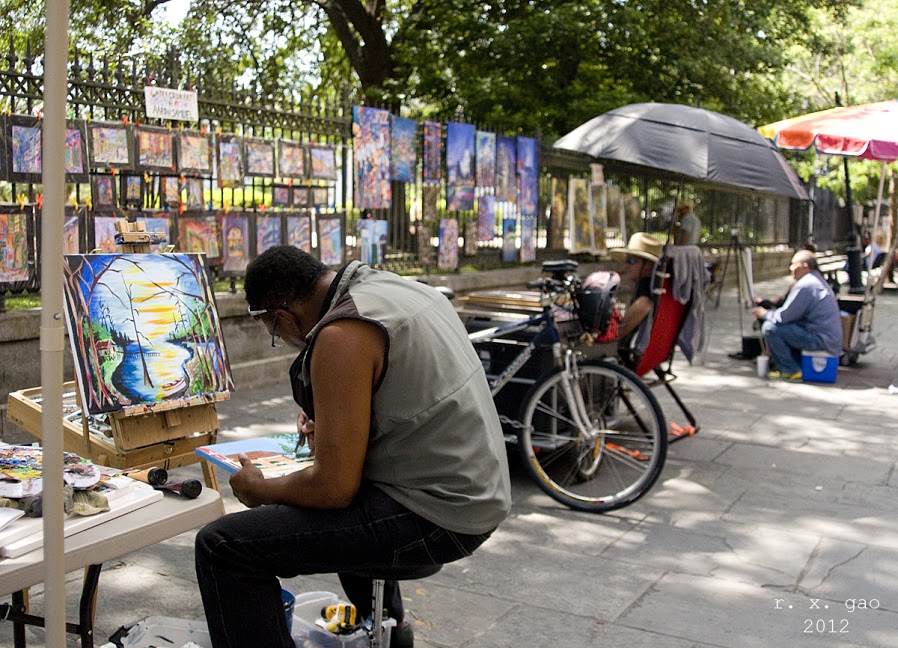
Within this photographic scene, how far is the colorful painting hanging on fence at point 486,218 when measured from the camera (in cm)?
1087

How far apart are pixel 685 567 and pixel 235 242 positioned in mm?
4876

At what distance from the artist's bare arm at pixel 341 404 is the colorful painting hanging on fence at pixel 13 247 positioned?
14.6 ft

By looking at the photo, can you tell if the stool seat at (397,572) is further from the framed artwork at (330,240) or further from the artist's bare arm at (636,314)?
the framed artwork at (330,240)

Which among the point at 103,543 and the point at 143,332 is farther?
the point at 143,332

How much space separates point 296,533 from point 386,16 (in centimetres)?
1475

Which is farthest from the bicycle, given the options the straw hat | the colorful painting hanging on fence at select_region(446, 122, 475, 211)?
the colorful painting hanging on fence at select_region(446, 122, 475, 211)

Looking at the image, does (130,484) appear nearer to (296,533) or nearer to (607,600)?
(296,533)

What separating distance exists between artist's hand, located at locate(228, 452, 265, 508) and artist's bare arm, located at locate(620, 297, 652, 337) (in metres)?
3.88

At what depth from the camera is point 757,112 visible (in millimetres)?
15750

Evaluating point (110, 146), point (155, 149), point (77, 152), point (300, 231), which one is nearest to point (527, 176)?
point (300, 231)

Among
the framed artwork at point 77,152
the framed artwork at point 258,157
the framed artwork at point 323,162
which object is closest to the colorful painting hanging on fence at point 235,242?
the framed artwork at point 258,157

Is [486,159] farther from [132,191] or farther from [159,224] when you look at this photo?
[132,191]

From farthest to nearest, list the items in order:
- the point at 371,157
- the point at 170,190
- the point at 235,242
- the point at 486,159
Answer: the point at 486,159, the point at 371,157, the point at 235,242, the point at 170,190

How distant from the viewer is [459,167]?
10.4 meters
